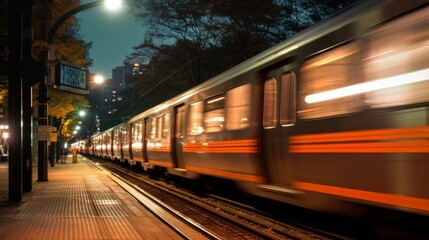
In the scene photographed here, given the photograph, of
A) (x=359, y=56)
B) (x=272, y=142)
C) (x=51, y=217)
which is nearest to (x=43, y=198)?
(x=51, y=217)

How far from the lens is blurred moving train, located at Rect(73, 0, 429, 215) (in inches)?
208

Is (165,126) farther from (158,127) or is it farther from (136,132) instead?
(136,132)

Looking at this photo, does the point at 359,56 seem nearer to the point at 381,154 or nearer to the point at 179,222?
the point at 381,154

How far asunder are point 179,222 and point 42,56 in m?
10.2

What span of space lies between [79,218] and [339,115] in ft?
18.5

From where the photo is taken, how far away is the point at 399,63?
217 inches

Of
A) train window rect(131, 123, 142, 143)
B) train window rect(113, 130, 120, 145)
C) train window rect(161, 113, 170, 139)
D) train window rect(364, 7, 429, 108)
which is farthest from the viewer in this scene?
train window rect(113, 130, 120, 145)

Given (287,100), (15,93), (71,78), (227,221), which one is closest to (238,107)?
(227,221)

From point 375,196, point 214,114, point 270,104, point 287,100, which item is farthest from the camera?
point 214,114

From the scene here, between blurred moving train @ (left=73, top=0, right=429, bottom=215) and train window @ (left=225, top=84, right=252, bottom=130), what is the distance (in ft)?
0.07

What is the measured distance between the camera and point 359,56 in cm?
627

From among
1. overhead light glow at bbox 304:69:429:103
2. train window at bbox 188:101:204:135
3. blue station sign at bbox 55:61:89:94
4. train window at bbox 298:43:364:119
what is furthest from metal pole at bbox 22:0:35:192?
overhead light glow at bbox 304:69:429:103

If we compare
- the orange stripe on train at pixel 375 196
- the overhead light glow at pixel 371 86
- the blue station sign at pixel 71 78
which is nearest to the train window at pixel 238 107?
the overhead light glow at pixel 371 86

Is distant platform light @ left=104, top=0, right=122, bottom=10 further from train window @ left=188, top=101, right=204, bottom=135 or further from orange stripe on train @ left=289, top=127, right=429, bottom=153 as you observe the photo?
orange stripe on train @ left=289, top=127, right=429, bottom=153
